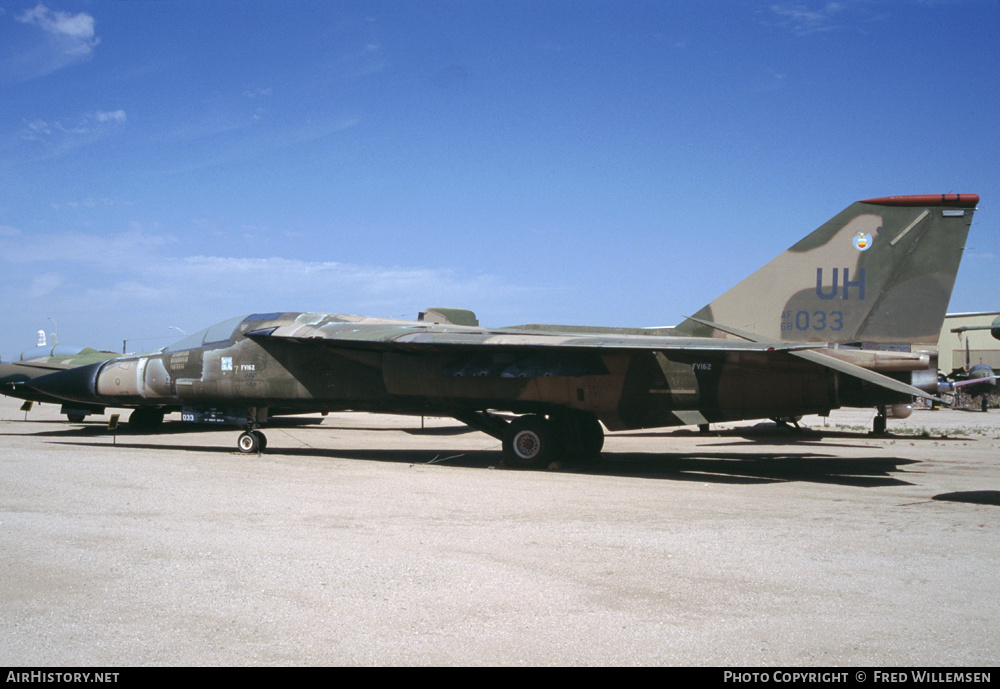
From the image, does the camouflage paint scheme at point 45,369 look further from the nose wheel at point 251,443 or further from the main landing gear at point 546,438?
the main landing gear at point 546,438

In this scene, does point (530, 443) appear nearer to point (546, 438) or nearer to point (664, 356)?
point (546, 438)

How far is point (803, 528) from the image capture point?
6484mm

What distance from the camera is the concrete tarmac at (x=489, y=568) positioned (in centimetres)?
358

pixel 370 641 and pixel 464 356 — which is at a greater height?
pixel 464 356

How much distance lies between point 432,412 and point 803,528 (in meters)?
7.14

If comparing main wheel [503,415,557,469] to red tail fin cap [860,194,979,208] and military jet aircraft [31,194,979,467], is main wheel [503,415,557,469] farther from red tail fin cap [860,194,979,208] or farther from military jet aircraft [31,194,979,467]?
red tail fin cap [860,194,979,208]

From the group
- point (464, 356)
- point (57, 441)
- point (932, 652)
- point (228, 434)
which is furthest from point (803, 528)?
point (228, 434)

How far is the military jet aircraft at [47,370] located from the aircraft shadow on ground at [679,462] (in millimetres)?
2488

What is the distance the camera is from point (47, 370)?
1992 centimetres

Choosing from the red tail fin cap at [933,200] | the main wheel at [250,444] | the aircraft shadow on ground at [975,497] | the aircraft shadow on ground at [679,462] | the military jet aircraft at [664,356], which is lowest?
Answer: the aircraft shadow on ground at [679,462]

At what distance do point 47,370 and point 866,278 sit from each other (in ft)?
66.7

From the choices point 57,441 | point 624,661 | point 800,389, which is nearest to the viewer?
point 624,661

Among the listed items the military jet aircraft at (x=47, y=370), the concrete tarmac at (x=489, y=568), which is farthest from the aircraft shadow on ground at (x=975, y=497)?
the military jet aircraft at (x=47, y=370)
